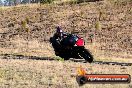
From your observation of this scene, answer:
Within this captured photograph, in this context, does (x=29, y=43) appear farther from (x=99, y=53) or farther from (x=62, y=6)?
(x=62, y=6)

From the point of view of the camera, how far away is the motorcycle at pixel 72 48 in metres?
19.7

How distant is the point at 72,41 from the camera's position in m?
19.8

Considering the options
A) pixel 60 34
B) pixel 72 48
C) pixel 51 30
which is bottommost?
pixel 51 30

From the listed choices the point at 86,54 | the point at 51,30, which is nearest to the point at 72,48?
the point at 86,54

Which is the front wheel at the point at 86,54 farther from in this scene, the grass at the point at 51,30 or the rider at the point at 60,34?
the rider at the point at 60,34

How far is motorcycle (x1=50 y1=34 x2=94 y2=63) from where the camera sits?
19.7 m

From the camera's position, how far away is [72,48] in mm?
20375

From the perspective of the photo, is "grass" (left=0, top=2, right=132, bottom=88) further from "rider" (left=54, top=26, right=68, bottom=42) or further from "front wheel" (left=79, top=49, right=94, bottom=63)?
"rider" (left=54, top=26, right=68, bottom=42)

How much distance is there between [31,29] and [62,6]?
7365 millimetres

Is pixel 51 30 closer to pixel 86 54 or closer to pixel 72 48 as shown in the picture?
pixel 86 54

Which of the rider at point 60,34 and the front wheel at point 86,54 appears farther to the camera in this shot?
the rider at point 60,34

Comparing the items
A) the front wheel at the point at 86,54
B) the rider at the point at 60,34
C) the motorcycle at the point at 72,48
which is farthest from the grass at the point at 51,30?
the rider at the point at 60,34

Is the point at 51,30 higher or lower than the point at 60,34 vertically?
lower

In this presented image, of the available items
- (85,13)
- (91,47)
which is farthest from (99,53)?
(85,13)
